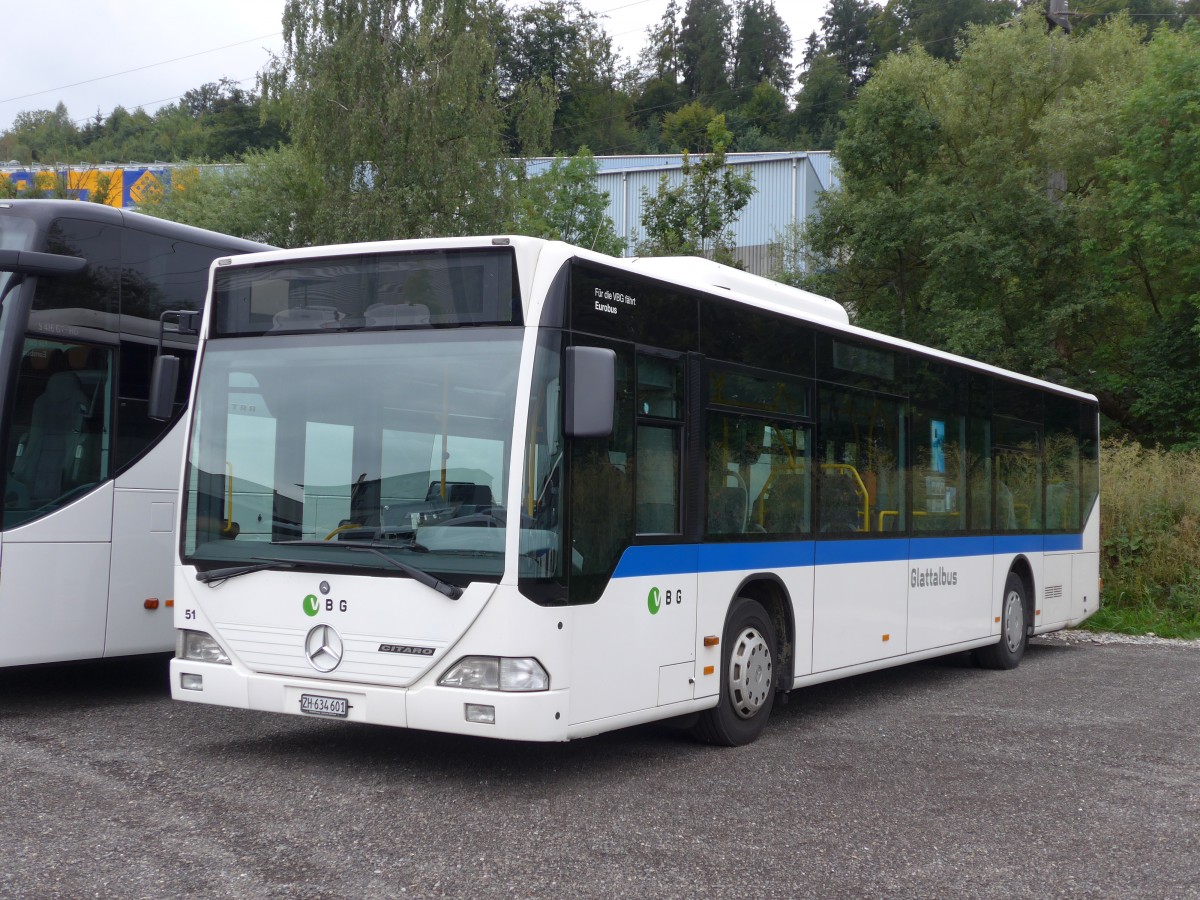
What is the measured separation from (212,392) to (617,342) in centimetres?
249

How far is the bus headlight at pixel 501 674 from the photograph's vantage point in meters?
6.56

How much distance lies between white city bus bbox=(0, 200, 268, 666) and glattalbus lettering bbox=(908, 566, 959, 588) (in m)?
6.12

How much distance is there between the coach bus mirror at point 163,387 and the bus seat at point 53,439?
3.85 ft

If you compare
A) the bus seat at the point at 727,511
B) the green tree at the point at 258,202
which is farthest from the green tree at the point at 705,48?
the bus seat at the point at 727,511

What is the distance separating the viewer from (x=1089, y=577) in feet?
51.5

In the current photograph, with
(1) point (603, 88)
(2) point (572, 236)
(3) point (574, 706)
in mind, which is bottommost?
(3) point (574, 706)

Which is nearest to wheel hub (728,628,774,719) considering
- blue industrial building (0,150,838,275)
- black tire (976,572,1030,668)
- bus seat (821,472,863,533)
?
bus seat (821,472,863,533)

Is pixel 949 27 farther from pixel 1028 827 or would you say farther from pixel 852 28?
pixel 1028 827

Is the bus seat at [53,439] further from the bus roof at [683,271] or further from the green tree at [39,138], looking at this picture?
the green tree at [39,138]

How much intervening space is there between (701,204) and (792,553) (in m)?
17.9

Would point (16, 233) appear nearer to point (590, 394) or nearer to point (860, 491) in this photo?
point (590, 394)

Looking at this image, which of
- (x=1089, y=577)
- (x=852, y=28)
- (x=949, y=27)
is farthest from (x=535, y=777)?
(x=852, y=28)

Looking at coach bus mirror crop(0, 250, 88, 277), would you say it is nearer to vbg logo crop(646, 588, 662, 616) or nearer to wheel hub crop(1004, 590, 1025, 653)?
vbg logo crop(646, 588, 662, 616)

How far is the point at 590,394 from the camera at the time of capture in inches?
260
